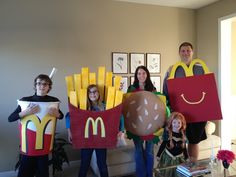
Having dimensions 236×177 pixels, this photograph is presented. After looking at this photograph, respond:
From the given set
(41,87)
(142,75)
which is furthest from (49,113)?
(142,75)

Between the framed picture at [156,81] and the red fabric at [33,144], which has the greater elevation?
the framed picture at [156,81]

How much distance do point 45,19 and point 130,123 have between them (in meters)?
1.79

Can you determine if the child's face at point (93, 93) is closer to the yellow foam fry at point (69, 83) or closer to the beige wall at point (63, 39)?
the yellow foam fry at point (69, 83)

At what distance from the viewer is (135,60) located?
336 centimetres

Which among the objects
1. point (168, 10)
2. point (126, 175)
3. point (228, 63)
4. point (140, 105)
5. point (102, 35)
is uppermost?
point (168, 10)

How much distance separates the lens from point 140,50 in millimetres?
3389

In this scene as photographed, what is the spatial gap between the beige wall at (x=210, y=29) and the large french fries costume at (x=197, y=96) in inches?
65.5

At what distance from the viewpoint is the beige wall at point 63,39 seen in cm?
272

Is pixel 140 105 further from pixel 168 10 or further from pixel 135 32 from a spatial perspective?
pixel 168 10

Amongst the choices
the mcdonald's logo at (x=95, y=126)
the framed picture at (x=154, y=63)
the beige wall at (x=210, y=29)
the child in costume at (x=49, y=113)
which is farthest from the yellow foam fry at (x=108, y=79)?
the beige wall at (x=210, y=29)

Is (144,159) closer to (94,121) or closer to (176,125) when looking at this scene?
(176,125)

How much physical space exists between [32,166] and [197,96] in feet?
4.95

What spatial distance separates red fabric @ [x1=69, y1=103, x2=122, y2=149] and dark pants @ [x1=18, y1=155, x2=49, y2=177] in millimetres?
341

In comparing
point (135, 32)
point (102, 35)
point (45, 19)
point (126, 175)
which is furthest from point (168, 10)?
point (126, 175)
